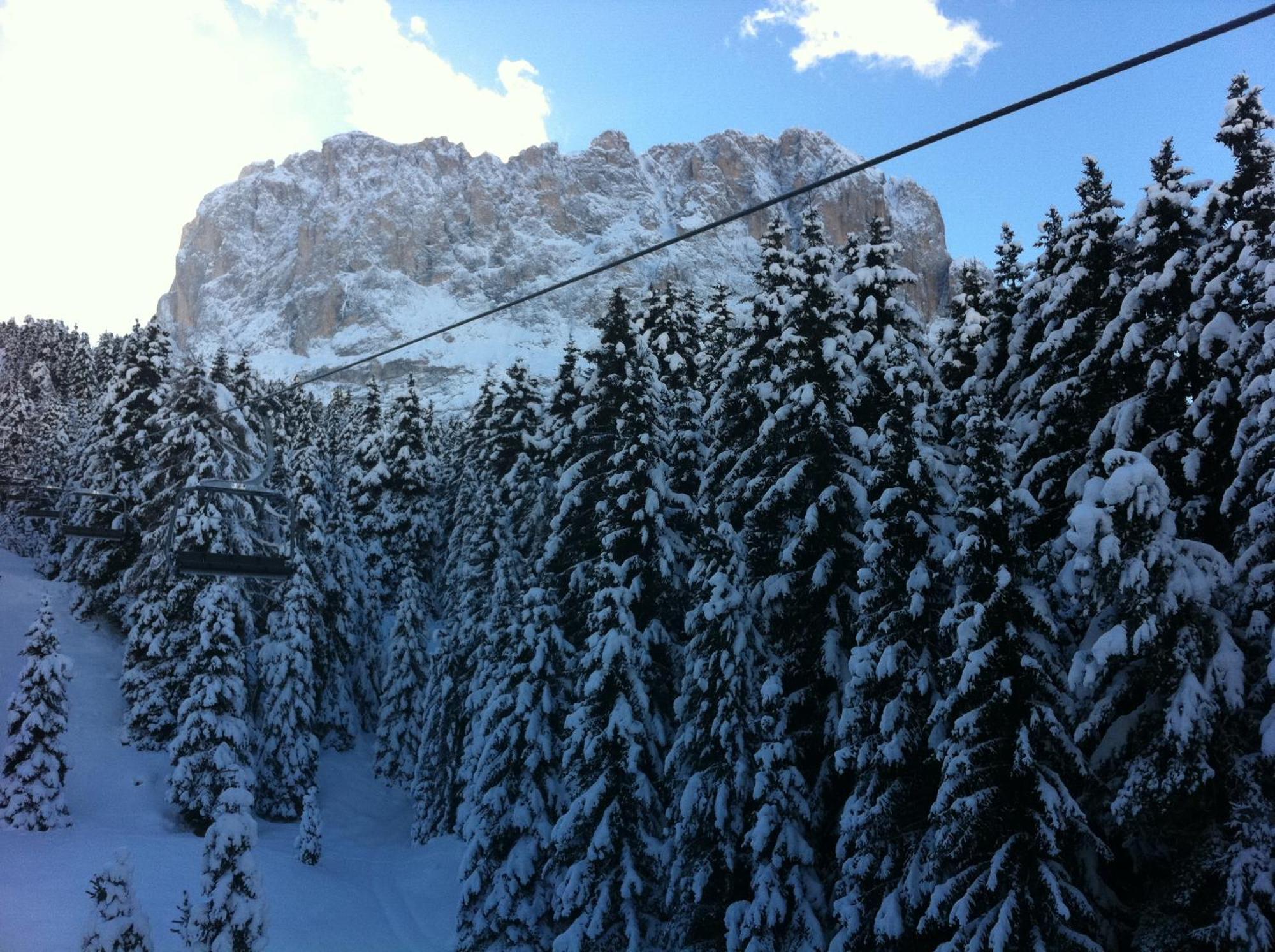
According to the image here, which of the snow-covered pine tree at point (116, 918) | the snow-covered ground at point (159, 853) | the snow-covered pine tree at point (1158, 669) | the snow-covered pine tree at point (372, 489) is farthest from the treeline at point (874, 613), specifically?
the snow-covered pine tree at point (372, 489)

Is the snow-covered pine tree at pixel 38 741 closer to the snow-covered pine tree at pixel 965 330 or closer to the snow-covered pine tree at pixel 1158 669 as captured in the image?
the snow-covered pine tree at pixel 1158 669

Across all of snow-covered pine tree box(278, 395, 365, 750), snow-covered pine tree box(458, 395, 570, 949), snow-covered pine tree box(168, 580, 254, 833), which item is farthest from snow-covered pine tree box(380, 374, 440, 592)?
snow-covered pine tree box(458, 395, 570, 949)

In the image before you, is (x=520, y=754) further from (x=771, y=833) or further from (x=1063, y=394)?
(x=1063, y=394)

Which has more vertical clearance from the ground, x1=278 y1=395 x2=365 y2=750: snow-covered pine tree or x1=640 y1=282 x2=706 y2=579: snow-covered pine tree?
x1=640 y1=282 x2=706 y2=579: snow-covered pine tree

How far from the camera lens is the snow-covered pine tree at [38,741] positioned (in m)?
25.8

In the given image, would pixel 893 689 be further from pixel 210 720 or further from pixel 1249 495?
pixel 210 720

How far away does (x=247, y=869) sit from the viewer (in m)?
16.7

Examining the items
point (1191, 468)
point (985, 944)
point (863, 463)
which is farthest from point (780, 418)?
point (985, 944)

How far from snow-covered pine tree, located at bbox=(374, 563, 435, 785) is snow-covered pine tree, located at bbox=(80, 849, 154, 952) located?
27965 mm

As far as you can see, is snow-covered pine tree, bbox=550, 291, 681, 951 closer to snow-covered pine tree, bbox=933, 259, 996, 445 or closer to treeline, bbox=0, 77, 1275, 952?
treeline, bbox=0, 77, 1275, 952

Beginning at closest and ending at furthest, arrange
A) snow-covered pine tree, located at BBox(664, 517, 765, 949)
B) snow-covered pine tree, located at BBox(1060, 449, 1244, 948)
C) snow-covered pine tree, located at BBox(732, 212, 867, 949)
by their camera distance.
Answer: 1. snow-covered pine tree, located at BBox(1060, 449, 1244, 948)
2. snow-covered pine tree, located at BBox(732, 212, 867, 949)
3. snow-covered pine tree, located at BBox(664, 517, 765, 949)

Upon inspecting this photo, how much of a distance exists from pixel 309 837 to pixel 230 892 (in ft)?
55.0

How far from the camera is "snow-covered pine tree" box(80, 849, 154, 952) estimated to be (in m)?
14.5

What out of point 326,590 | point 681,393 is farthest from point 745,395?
point 326,590
